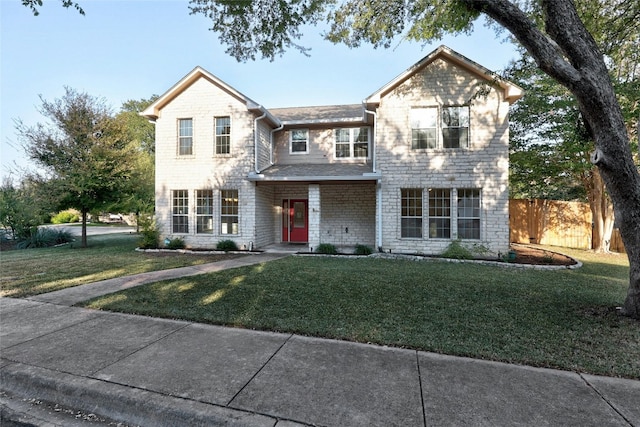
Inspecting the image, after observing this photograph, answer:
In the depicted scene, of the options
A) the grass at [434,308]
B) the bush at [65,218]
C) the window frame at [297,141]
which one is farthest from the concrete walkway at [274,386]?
the bush at [65,218]

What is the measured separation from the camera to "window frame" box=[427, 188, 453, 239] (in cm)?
1122

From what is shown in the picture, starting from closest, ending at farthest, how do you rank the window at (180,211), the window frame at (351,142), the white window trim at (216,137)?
the white window trim at (216,137)
the window at (180,211)
the window frame at (351,142)

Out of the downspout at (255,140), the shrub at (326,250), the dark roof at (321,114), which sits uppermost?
the dark roof at (321,114)

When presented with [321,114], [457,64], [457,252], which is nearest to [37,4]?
[321,114]

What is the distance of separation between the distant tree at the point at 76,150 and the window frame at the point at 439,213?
1333 cm

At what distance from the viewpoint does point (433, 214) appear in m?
11.3

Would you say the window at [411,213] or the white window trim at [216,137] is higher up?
the white window trim at [216,137]

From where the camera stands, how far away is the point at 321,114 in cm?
1452

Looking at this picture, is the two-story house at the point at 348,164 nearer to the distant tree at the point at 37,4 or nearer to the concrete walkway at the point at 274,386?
the distant tree at the point at 37,4

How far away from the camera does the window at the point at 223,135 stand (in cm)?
1285

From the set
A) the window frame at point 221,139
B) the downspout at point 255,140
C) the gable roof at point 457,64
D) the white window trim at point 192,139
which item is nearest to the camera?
the gable roof at point 457,64

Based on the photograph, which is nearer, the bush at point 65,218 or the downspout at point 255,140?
the downspout at point 255,140

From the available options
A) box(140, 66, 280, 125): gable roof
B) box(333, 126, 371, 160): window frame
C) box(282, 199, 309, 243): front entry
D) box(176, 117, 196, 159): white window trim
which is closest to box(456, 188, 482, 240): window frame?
box(333, 126, 371, 160): window frame

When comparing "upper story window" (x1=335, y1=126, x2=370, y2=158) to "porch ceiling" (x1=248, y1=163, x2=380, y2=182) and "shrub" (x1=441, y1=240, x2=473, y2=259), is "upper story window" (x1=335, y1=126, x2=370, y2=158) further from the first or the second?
"shrub" (x1=441, y1=240, x2=473, y2=259)
